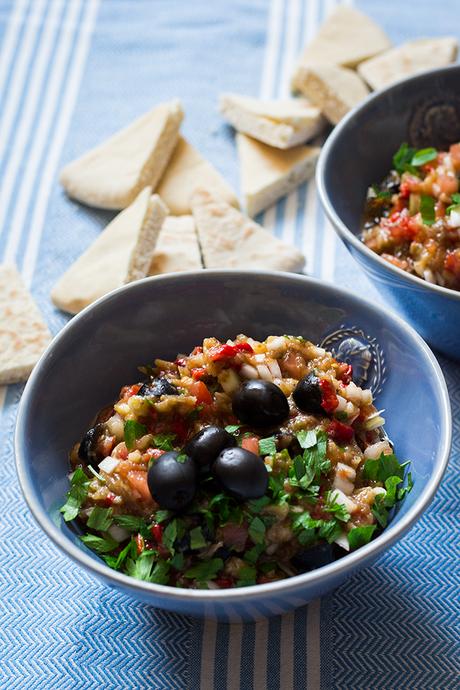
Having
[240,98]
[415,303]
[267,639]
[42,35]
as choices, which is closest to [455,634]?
[267,639]

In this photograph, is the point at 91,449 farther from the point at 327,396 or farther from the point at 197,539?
the point at 327,396

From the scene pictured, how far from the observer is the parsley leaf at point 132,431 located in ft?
7.98

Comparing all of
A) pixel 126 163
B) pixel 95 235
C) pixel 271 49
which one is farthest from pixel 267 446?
pixel 271 49

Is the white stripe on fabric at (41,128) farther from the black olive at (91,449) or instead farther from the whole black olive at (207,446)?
the whole black olive at (207,446)

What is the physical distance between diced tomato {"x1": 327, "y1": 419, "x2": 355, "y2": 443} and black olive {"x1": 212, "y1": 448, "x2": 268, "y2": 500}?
329 mm

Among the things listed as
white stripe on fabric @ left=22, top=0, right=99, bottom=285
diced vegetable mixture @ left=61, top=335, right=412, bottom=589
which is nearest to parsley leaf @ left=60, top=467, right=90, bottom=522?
diced vegetable mixture @ left=61, top=335, right=412, bottom=589

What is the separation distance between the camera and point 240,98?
4.28 meters

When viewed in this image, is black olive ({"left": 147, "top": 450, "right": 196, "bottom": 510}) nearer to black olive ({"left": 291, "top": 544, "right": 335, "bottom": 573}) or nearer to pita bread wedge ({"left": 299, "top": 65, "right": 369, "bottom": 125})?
black olive ({"left": 291, "top": 544, "right": 335, "bottom": 573})

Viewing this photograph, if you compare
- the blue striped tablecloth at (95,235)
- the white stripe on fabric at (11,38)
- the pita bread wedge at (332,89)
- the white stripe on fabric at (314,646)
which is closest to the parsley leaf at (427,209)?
the blue striped tablecloth at (95,235)

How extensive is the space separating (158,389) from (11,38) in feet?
10.4

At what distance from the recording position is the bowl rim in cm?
279

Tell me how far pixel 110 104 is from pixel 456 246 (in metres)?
2.25

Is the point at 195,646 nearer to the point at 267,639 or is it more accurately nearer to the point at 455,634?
the point at 267,639

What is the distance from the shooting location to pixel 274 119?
4117 millimetres
